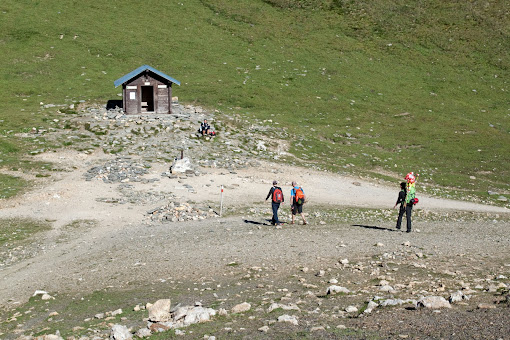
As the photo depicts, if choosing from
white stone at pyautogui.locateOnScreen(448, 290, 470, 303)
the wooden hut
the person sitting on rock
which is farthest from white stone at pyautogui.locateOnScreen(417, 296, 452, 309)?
the wooden hut

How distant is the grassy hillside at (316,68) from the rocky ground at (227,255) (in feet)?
24.8

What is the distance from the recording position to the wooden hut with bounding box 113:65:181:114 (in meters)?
52.6

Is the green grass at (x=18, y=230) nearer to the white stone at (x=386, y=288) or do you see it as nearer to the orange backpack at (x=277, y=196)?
the orange backpack at (x=277, y=196)

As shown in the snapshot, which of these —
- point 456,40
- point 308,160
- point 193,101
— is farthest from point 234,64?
point 456,40

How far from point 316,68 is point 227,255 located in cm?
5889

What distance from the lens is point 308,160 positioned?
47.4 m

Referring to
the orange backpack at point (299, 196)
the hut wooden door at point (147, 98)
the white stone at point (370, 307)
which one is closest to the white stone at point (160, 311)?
the white stone at point (370, 307)

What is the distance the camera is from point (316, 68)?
78.1 metres

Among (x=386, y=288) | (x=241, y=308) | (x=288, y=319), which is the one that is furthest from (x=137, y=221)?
(x=288, y=319)

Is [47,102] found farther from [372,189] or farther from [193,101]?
[372,189]

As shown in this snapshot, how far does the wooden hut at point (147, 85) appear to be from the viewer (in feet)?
173

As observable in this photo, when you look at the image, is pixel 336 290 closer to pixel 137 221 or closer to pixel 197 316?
pixel 197 316

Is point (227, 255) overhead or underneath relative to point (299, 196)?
underneath

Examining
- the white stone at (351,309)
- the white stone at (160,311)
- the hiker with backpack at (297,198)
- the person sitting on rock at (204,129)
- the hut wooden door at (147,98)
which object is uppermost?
the hut wooden door at (147,98)
